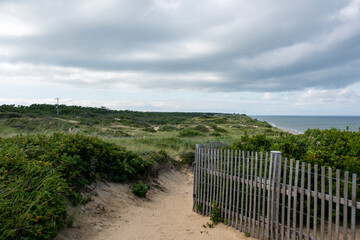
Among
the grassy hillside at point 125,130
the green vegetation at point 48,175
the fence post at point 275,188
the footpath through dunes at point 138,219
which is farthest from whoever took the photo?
the grassy hillside at point 125,130

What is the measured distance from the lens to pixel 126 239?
5.73m

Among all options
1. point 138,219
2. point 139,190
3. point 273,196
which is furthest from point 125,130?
point 273,196

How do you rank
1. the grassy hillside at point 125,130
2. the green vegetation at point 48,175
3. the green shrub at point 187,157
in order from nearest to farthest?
the green vegetation at point 48,175 → the green shrub at point 187,157 → the grassy hillside at point 125,130

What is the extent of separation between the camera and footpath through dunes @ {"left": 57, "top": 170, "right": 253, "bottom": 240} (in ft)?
19.1

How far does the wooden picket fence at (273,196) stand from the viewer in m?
4.25

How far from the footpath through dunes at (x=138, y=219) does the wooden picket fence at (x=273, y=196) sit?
1.77 ft

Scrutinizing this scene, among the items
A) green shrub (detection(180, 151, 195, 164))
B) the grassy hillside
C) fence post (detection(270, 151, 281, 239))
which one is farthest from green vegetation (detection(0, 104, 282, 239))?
fence post (detection(270, 151, 281, 239))

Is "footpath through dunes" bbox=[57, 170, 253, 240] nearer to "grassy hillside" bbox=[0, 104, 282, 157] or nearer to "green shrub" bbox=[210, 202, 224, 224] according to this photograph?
"green shrub" bbox=[210, 202, 224, 224]

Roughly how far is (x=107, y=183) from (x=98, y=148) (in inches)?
45.9

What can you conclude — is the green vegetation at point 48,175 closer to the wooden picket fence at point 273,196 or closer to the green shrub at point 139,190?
the green shrub at point 139,190

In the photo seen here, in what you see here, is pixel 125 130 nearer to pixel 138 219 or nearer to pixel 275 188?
pixel 138 219

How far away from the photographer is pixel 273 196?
201 inches

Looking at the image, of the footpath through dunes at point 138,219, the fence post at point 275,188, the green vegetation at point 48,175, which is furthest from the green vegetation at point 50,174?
the fence post at point 275,188

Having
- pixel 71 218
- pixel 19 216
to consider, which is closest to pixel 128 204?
pixel 71 218
